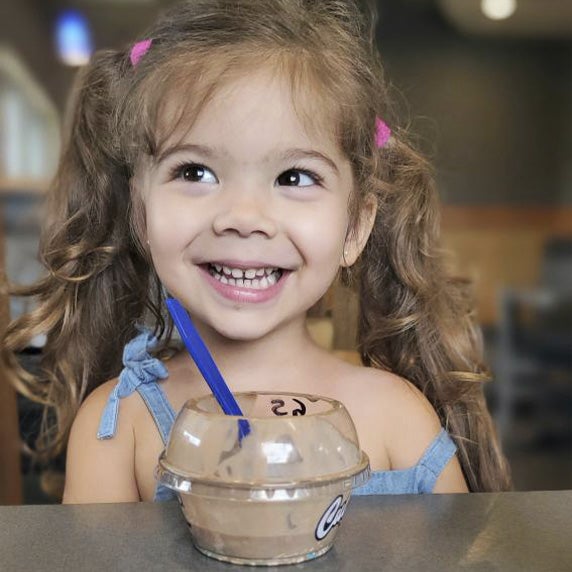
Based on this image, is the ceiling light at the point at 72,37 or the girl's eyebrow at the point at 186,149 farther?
the ceiling light at the point at 72,37

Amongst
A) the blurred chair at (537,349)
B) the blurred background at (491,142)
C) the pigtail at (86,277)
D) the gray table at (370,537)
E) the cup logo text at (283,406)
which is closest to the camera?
the gray table at (370,537)

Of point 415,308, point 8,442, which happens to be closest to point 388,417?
point 415,308

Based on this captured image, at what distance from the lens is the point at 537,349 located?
9.23 feet

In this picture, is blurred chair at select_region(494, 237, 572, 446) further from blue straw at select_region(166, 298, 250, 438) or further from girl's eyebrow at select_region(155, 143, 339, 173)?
blue straw at select_region(166, 298, 250, 438)

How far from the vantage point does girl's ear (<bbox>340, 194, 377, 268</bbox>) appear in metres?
0.96

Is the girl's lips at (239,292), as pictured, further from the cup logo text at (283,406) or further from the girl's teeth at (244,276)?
the cup logo text at (283,406)

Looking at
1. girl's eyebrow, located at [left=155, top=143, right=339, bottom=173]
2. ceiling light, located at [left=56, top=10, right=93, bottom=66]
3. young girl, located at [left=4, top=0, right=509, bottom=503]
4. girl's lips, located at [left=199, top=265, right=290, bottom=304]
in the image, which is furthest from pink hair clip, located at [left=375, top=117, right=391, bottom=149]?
ceiling light, located at [left=56, top=10, right=93, bottom=66]

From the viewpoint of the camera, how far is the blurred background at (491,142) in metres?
2.64

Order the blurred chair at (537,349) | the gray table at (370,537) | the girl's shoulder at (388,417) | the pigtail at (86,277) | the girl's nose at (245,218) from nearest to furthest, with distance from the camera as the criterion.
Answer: the gray table at (370,537)
the girl's nose at (245,218)
the girl's shoulder at (388,417)
the pigtail at (86,277)
the blurred chair at (537,349)

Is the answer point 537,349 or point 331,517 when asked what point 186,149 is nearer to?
point 331,517

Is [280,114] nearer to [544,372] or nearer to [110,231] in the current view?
[110,231]

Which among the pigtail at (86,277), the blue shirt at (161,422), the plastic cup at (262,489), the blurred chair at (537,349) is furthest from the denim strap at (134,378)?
the blurred chair at (537,349)

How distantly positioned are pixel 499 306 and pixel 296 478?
2354 mm

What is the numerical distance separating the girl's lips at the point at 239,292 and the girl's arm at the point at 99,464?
164mm
